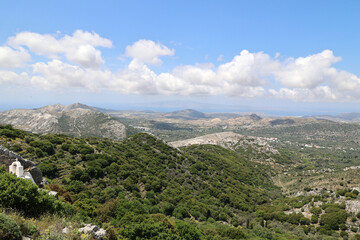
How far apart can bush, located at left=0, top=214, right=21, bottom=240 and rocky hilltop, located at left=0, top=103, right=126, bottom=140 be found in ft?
478

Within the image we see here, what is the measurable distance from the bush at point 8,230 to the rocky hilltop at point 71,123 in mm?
145693

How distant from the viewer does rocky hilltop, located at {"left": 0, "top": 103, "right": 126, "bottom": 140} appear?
153 meters

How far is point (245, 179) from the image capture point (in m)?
59.9

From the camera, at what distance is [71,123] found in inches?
6831

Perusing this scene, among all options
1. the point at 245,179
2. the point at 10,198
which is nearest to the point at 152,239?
the point at 10,198

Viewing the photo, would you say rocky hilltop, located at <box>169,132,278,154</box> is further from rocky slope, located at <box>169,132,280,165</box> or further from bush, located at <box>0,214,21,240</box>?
bush, located at <box>0,214,21,240</box>

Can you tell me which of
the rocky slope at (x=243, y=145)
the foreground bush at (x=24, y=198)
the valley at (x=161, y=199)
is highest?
the foreground bush at (x=24, y=198)

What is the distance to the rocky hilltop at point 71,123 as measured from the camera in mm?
153000

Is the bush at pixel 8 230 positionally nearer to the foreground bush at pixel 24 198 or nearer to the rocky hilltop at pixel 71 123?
the foreground bush at pixel 24 198

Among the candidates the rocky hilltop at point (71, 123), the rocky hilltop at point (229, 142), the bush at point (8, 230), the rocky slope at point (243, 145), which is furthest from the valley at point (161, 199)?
the rocky hilltop at point (71, 123)

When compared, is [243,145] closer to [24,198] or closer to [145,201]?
[145,201]

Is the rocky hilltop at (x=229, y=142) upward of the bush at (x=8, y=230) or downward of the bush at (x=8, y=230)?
downward

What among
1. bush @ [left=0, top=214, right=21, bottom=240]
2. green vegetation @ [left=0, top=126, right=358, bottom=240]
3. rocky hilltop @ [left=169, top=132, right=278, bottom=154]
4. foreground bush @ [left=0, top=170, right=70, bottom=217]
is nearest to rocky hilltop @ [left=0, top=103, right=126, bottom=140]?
rocky hilltop @ [left=169, top=132, right=278, bottom=154]

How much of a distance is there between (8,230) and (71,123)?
645ft
